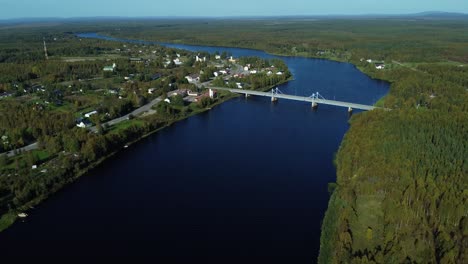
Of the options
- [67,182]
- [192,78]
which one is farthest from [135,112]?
[192,78]

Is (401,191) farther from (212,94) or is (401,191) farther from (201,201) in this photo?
(212,94)

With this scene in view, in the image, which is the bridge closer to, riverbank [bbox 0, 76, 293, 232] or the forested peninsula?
the forested peninsula

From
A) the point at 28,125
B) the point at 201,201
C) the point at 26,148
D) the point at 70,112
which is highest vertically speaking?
the point at 28,125

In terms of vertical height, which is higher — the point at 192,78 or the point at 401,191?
the point at 192,78

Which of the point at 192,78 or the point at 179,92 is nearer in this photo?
the point at 179,92

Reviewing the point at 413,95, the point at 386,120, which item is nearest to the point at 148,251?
the point at 386,120

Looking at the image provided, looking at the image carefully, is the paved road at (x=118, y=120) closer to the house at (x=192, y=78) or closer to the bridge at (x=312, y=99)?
the bridge at (x=312, y=99)

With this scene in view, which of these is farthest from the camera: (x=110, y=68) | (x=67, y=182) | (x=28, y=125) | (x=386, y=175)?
(x=110, y=68)

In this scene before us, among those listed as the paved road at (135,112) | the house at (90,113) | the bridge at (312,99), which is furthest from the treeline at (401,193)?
the house at (90,113)
